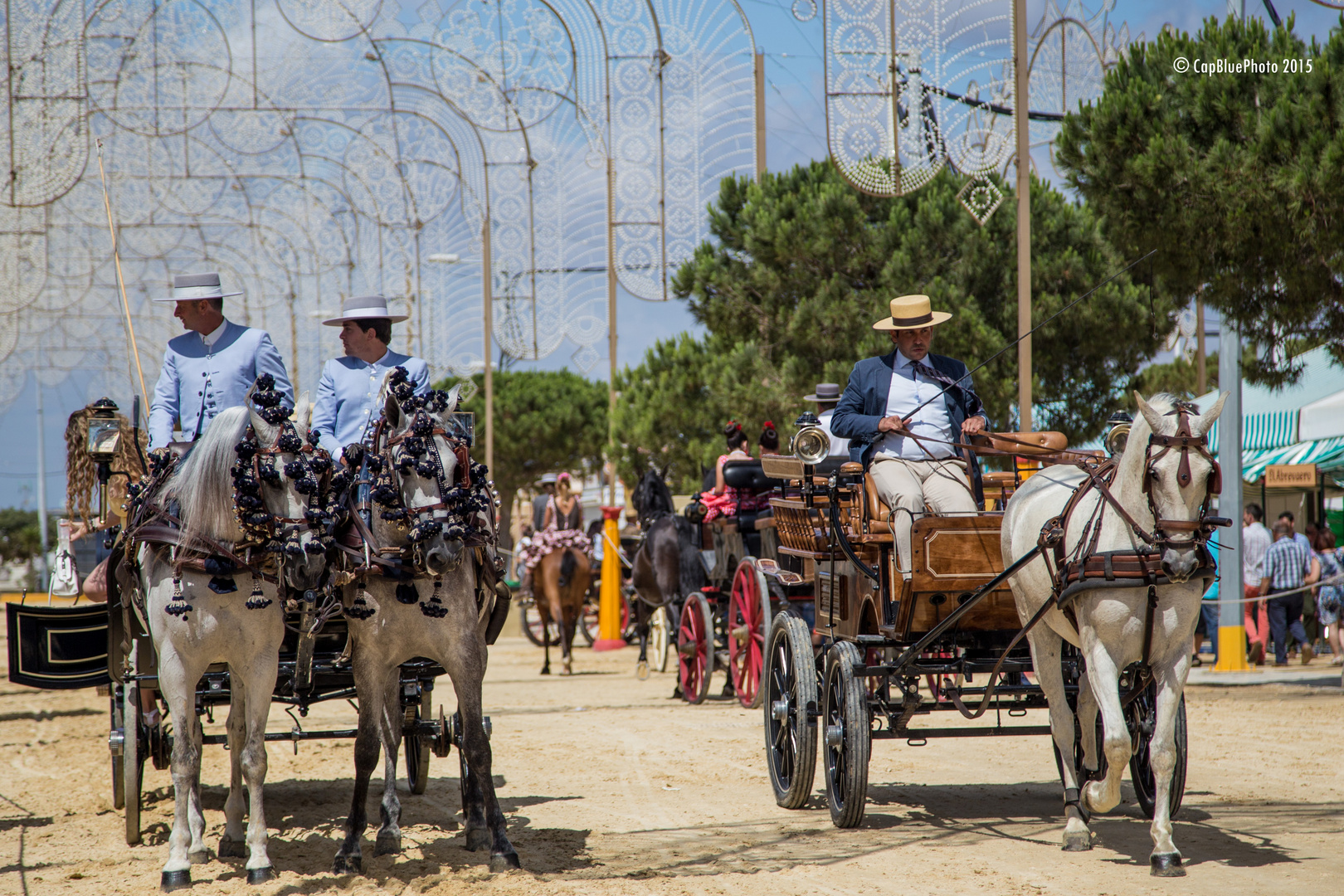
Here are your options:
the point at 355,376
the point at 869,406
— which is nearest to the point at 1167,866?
the point at 869,406

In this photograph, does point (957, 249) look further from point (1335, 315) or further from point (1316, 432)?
point (1335, 315)

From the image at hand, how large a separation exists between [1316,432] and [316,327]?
15777mm

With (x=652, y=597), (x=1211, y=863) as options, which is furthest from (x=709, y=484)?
(x=1211, y=863)

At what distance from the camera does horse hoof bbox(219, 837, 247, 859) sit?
590 cm

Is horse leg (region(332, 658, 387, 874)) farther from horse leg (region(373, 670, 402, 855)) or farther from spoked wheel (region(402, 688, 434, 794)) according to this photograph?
spoked wheel (region(402, 688, 434, 794))

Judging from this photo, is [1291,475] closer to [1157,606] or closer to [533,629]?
[1157,606]

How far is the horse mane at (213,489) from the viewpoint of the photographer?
5438mm

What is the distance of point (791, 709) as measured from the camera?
23.0 feet

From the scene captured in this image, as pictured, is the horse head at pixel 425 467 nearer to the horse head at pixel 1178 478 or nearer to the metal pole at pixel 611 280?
the horse head at pixel 1178 478

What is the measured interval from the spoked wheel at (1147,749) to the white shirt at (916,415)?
157cm

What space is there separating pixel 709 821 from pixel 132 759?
3006 millimetres

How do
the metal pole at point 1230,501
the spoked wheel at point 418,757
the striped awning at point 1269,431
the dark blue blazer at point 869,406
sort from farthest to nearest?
the striped awning at point 1269,431 → the metal pole at point 1230,501 → the spoked wheel at point 418,757 → the dark blue blazer at point 869,406

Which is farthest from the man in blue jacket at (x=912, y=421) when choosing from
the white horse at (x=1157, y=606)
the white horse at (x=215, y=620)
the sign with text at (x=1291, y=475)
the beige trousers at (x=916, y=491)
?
the sign with text at (x=1291, y=475)

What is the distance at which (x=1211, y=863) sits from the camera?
5.50 metres
